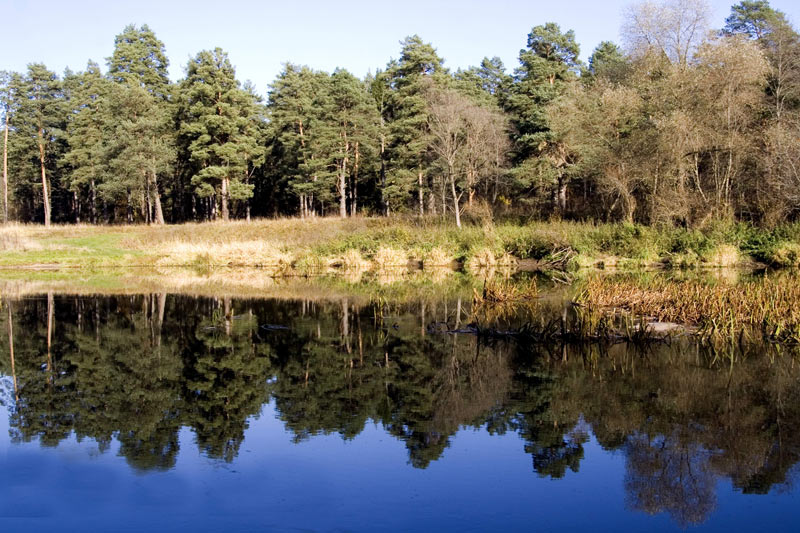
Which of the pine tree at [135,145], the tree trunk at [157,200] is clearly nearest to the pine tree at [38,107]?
the pine tree at [135,145]

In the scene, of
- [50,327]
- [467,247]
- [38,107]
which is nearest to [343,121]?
[467,247]

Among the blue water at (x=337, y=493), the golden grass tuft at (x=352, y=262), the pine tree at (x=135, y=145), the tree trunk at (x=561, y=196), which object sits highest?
the pine tree at (x=135, y=145)

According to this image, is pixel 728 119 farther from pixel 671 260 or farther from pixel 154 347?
pixel 154 347

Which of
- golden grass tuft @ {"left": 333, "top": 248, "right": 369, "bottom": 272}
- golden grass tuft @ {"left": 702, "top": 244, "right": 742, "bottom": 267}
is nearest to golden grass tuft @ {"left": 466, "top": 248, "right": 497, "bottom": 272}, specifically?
golden grass tuft @ {"left": 333, "top": 248, "right": 369, "bottom": 272}

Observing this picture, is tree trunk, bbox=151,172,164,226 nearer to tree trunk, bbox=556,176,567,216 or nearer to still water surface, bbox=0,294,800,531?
tree trunk, bbox=556,176,567,216

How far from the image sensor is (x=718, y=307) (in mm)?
13250

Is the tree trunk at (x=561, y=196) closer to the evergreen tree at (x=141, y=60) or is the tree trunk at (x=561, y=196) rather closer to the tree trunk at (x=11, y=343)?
the tree trunk at (x=11, y=343)

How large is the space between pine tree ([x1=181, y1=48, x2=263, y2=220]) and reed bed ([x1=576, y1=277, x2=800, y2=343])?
40.7 metres

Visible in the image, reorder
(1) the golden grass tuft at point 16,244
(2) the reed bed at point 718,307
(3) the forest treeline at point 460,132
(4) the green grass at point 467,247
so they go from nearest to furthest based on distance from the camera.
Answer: (2) the reed bed at point 718,307 < (4) the green grass at point 467,247 < (3) the forest treeline at point 460,132 < (1) the golden grass tuft at point 16,244

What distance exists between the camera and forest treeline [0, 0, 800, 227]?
33.2 metres

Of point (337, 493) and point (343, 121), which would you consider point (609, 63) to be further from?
point (337, 493)

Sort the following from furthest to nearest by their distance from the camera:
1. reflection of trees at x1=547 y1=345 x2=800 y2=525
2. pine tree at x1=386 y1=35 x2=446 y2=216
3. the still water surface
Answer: pine tree at x1=386 y1=35 x2=446 y2=216
reflection of trees at x1=547 y1=345 x2=800 y2=525
the still water surface

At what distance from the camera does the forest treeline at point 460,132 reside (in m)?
33.2

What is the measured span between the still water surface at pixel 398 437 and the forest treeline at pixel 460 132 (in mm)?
24412
